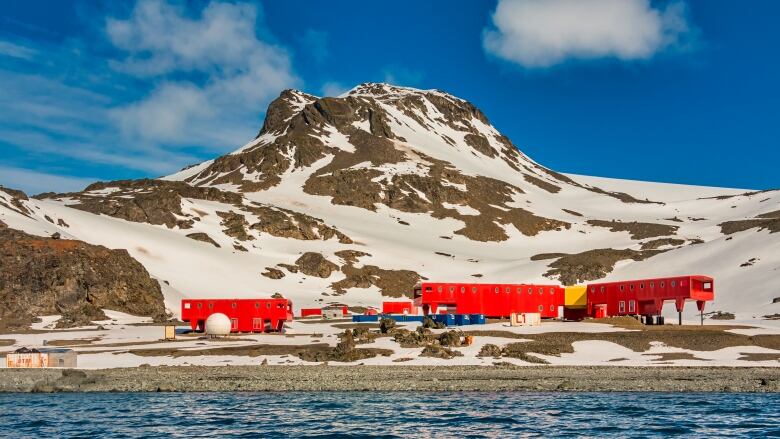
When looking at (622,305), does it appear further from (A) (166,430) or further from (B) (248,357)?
(A) (166,430)

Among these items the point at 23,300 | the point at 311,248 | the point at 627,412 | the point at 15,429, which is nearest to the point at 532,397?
the point at 627,412

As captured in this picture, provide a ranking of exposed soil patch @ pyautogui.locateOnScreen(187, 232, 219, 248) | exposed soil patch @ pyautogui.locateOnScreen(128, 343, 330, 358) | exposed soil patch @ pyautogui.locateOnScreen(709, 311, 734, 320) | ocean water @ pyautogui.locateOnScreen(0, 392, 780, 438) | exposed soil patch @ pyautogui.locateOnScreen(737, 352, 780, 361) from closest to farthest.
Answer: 1. ocean water @ pyautogui.locateOnScreen(0, 392, 780, 438)
2. exposed soil patch @ pyautogui.locateOnScreen(737, 352, 780, 361)
3. exposed soil patch @ pyautogui.locateOnScreen(128, 343, 330, 358)
4. exposed soil patch @ pyautogui.locateOnScreen(709, 311, 734, 320)
5. exposed soil patch @ pyautogui.locateOnScreen(187, 232, 219, 248)

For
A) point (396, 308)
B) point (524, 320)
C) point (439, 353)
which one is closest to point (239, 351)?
point (439, 353)

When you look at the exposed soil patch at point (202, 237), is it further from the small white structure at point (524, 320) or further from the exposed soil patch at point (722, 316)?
the exposed soil patch at point (722, 316)

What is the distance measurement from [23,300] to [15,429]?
221ft

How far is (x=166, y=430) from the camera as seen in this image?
1229 inches

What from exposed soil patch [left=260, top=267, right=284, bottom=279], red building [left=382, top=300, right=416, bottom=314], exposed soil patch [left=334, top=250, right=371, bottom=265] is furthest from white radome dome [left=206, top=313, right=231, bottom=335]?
exposed soil patch [left=334, top=250, right=371, bottom=265]

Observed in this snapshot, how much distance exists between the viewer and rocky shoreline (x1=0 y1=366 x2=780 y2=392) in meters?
43.9

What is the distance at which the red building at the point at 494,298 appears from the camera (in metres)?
88.7

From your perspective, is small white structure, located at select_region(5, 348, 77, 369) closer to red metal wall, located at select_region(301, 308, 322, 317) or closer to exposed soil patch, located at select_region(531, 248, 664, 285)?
red metal wall, located at select_region(301, 308, 322, 317)

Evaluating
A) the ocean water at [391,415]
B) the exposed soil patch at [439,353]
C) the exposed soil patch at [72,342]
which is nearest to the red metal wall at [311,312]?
the exposed soil patch at [72,342]

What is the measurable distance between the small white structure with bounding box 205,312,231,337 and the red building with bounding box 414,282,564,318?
24.7 meters

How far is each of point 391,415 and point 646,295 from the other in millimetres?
53929

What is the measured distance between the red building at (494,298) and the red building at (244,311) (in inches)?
716
